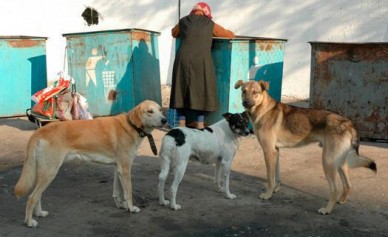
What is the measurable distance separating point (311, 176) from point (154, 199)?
79.6 inches

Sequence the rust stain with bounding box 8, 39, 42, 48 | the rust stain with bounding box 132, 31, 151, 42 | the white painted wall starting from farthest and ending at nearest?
the white painted wall < the rust stain with bounding box 8, 39, 42, 48 < the rust stain with bounding box 132, 31, 151, 42

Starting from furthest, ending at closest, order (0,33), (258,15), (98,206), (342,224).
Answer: (0,33) → (258,15) → (98,206) → (342,224)

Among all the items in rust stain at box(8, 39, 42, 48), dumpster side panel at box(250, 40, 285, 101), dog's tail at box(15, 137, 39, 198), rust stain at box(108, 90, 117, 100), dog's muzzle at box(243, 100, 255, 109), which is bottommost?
dog's tail at box(15, 137, 39, 198)

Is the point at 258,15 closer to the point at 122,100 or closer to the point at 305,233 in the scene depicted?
the point at 122,100

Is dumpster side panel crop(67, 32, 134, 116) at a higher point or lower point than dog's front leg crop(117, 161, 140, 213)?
higher

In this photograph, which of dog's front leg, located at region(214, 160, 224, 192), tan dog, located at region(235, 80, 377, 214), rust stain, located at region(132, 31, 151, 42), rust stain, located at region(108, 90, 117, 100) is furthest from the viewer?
rust stain, located at region(108, 90, 117, 100)

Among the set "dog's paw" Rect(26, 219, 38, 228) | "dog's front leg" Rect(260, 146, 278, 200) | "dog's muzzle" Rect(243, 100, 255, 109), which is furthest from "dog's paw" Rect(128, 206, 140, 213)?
"dog's muzzle" Rect(243, 100, 255, 109)

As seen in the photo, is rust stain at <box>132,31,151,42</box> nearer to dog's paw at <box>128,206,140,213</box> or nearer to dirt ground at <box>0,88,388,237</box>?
A: dirt ground at <box>0,88,388,237</box>

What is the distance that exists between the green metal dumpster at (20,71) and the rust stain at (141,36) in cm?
203

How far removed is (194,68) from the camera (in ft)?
25.7

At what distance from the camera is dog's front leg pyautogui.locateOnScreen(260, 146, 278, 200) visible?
214 inches

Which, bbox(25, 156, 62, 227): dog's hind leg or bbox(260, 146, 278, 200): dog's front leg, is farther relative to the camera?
bbox(260, 146, 278, 200): dog's front leg

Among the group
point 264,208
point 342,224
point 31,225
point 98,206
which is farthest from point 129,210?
point 342,224

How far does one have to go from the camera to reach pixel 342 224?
4.73 m
